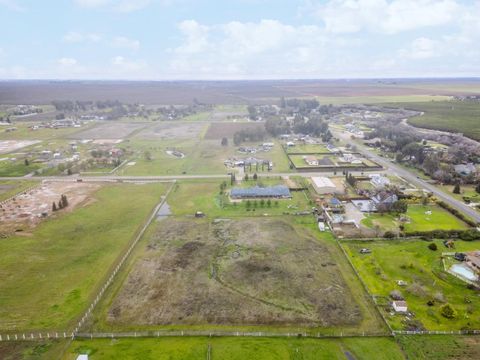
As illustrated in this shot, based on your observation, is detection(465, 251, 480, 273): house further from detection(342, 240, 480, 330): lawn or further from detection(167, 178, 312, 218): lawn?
detection(167, 178, 312, 218): lawn

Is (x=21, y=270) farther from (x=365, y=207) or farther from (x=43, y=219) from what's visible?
(x=365, y=207)

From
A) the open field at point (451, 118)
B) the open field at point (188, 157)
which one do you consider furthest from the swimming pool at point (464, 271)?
the open field at point (451, 118)

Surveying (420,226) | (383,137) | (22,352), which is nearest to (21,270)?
(22,352)

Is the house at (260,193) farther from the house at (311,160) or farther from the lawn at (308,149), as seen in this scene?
the lawn at (308,149)

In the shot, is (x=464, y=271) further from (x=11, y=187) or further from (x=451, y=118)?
(x=451, y=118)

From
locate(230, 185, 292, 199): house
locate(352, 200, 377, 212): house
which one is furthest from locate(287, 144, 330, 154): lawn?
locate(352, 200, 377, 212): house
